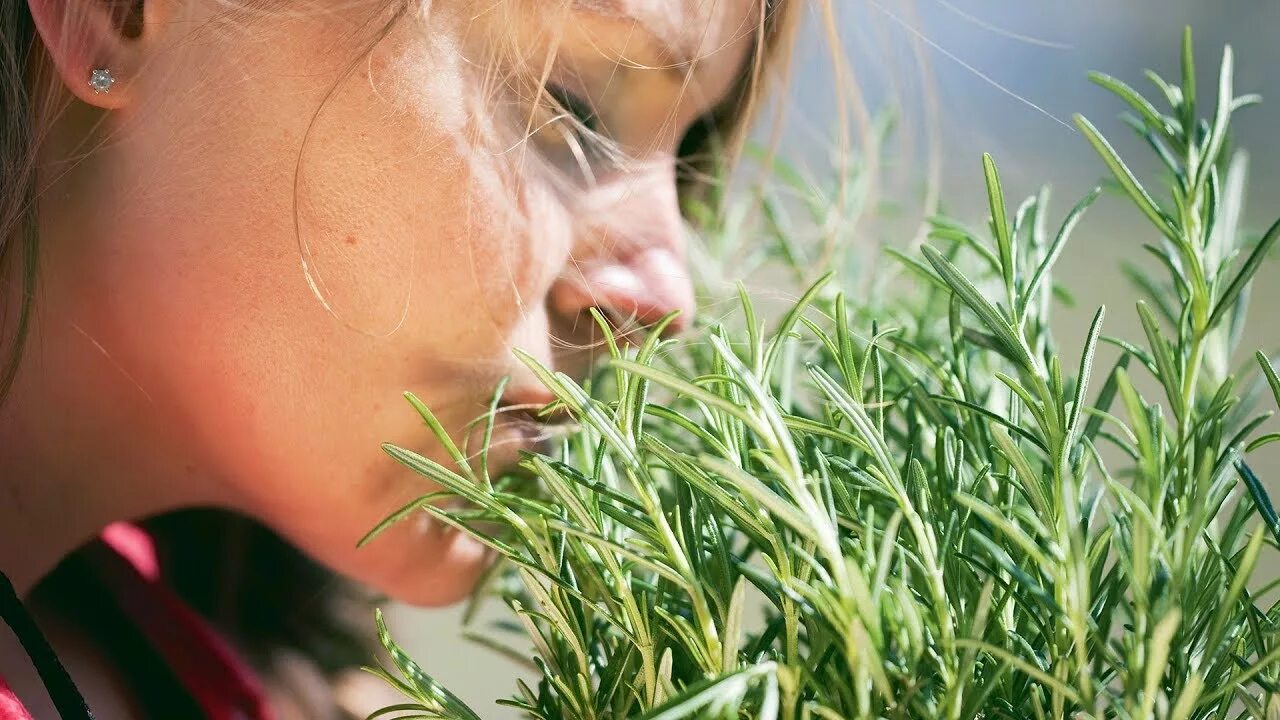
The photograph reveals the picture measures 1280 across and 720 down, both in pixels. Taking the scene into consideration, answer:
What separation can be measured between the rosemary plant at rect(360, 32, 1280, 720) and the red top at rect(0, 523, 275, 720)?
0.81 feet

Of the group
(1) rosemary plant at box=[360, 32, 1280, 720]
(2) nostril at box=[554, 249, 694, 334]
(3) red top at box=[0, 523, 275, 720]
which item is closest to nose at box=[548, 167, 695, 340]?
(2) nostril at box=[554, 249, 694, 334]

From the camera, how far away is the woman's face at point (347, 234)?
39cm

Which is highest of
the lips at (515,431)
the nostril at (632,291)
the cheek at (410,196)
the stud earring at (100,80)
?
the stud earring at (100,80)

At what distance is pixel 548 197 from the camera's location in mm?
418

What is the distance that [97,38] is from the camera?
40cm

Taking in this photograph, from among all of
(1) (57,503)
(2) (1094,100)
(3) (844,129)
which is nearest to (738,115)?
(3) (844,129)

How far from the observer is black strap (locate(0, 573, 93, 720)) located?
1.17 ft

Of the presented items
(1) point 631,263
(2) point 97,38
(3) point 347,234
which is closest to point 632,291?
(1) point 631,263

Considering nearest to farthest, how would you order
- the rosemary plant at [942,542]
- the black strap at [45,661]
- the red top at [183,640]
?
the rosemary plant at [942,542], the black strap at [45,661], the red top at [183,640]

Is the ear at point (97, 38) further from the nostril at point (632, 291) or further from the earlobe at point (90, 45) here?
the nostril at point (632, 291)

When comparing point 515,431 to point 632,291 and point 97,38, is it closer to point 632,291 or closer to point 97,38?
point 632,291

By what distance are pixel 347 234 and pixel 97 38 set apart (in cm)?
13

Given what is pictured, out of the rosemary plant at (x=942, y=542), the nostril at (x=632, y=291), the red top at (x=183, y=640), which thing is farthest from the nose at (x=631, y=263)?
the red top at (x=183, y=640)

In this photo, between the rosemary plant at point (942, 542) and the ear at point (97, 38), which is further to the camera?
the ear at point (97, 38)
